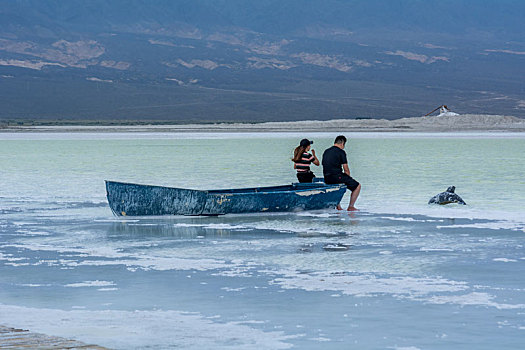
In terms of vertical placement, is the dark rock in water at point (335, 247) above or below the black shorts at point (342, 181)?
below

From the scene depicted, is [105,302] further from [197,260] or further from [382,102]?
[382,102]

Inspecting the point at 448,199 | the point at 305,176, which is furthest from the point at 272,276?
the point at 448,199

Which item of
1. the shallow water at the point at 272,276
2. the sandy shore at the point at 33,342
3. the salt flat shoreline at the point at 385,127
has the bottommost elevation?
the sandy shore at the point at 33,342

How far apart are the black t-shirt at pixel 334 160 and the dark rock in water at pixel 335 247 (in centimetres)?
511

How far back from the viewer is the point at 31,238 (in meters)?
14.7

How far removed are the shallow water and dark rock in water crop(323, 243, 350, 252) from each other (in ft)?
0.48

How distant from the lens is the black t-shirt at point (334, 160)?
18.8m

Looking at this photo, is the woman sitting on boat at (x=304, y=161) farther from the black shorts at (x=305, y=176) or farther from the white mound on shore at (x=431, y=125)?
the white mound on shore at (x=431, y=125)

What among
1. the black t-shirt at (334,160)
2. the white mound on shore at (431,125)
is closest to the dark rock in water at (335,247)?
the black t-shirt at (334,160)

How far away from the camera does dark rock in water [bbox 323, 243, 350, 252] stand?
523 inches

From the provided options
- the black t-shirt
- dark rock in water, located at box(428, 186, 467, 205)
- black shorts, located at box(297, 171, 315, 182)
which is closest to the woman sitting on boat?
black shorts, located at box(297, 171, 315, 182)

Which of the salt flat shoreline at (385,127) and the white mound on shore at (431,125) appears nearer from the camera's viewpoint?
the salt flat shoreline at (385,127)

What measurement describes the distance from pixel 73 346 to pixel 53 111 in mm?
161822

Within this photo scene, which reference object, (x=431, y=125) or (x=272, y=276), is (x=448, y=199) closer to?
(x=272, y=276)
